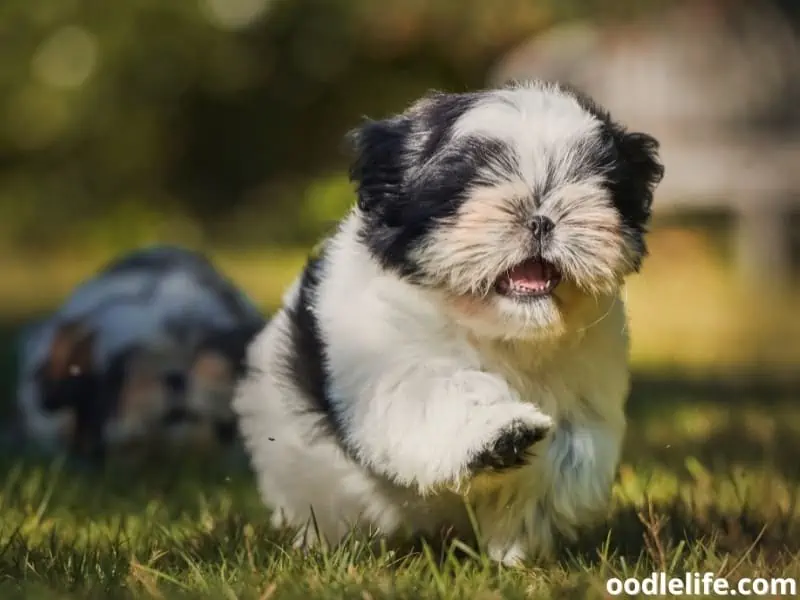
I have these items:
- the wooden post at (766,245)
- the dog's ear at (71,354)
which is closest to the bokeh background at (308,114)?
the wooden post at (766,245)

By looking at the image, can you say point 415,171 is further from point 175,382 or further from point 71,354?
point 71,354

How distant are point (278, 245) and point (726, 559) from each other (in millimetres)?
12771

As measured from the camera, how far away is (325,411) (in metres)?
3.32

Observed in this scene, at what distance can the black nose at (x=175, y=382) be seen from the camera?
201 inches

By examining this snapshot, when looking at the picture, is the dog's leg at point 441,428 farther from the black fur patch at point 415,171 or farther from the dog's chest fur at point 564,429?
the black fur patch at point 415,171

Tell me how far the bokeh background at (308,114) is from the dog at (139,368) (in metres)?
4.24

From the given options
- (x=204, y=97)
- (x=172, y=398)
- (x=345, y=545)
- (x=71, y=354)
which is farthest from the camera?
(x=204, y=97)

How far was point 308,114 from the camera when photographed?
15750mm

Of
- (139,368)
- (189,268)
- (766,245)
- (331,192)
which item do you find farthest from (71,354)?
(331,192)

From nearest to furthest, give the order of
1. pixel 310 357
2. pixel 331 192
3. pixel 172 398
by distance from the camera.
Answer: pixel 310 357, pixel 172 398, pixel 331 192

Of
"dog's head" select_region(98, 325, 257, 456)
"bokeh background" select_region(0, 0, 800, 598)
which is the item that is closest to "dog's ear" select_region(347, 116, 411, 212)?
"bokeh background" select_region(0, 0, 800, 598)

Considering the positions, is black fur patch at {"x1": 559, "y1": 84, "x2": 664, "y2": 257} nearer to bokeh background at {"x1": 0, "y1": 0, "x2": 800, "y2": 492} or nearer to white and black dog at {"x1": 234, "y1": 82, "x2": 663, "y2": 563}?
white and black dog at {"x1": 234, "y1": 82, "x2": 663, "y2": 563}

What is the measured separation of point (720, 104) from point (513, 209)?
8890 mm

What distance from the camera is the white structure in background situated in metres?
11.1
